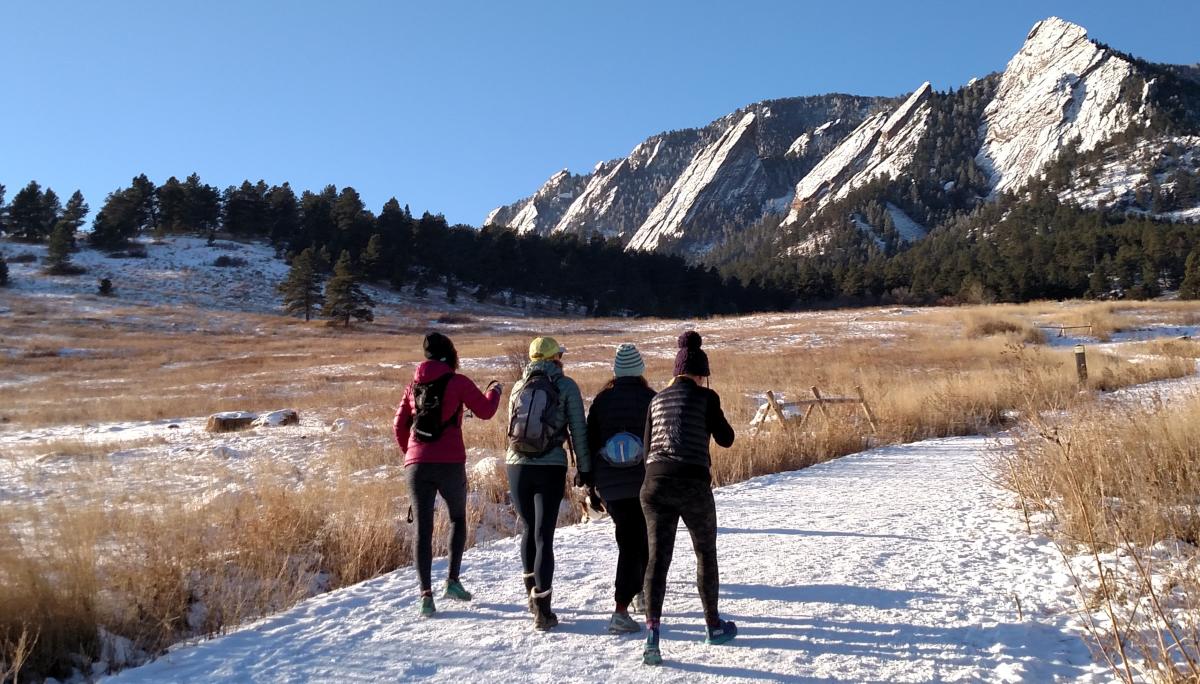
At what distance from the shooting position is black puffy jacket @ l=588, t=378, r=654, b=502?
4.21 m

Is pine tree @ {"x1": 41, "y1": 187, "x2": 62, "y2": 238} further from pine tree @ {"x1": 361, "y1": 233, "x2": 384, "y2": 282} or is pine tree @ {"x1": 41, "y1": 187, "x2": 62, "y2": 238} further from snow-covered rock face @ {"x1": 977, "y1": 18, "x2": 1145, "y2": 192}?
snow-covered rock face @ {"x1": 977, "y1": 18, "x2": 1145, "y2": 192}

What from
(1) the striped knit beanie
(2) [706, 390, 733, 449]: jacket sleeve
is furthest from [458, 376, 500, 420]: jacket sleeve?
(2) [706, 390, 733, 449]: jacket sleeve

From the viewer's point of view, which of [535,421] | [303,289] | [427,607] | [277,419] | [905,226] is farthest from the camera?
[905,226]

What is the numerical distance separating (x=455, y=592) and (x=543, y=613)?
2.85ft

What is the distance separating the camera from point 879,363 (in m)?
26.2

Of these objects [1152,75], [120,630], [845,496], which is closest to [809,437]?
[845,496]

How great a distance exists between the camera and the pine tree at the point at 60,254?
59844 mm

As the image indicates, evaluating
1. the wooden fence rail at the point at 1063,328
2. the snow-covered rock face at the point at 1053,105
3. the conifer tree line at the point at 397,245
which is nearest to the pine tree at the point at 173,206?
the conifer tree line at the point at 397,245

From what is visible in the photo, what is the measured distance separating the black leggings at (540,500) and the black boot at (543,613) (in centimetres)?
10

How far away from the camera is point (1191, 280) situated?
196ft

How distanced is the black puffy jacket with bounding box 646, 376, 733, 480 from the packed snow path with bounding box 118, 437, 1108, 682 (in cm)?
103

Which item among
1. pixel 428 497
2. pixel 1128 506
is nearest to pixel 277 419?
pixel 428 497

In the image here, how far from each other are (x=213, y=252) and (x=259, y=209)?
8.90 m

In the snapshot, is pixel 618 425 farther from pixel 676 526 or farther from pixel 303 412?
pixel 303 412
